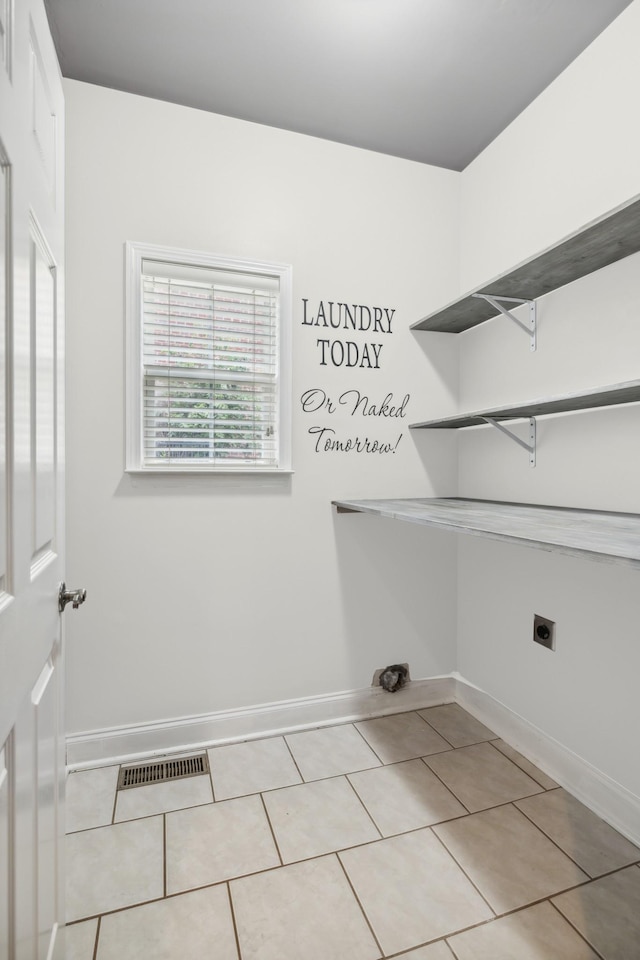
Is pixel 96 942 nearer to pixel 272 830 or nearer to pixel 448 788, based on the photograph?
pixel 272 830

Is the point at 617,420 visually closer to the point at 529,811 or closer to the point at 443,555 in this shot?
the point at 443,555

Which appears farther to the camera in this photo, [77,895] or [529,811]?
[529,811]

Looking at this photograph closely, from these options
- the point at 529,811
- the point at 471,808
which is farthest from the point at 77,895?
the point at 529,811

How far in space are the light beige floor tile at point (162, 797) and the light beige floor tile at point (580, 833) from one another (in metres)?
1.10

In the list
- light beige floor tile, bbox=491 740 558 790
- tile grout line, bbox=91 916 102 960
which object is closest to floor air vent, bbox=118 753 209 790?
tile grout line, bbox=91 916 102 960

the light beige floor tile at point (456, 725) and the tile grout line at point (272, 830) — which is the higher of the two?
the light beige floor tile at point (456, 725)

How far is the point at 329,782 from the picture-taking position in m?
1.79

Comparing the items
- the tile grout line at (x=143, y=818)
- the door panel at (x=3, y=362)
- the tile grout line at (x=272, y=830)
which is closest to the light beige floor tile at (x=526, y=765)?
the tile grout line at (x=272, y=830)

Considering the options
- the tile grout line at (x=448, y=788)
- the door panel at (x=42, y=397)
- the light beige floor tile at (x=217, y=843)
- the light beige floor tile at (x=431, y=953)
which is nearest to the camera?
the door panel at (x=42, y=397)

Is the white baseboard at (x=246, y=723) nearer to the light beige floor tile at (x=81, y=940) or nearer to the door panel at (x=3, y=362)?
the light beige floor tile at (x=81, y=940)

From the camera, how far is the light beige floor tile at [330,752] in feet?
6.13

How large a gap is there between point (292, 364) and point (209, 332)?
1.20 feet

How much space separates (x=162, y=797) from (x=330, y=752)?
0.65 metres

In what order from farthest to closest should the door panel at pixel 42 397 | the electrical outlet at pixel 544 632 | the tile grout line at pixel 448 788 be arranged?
the electrical outlet at pixel 544 632 → the tile grout line at pixel 448 788 → the door panel at pixel 42 397
